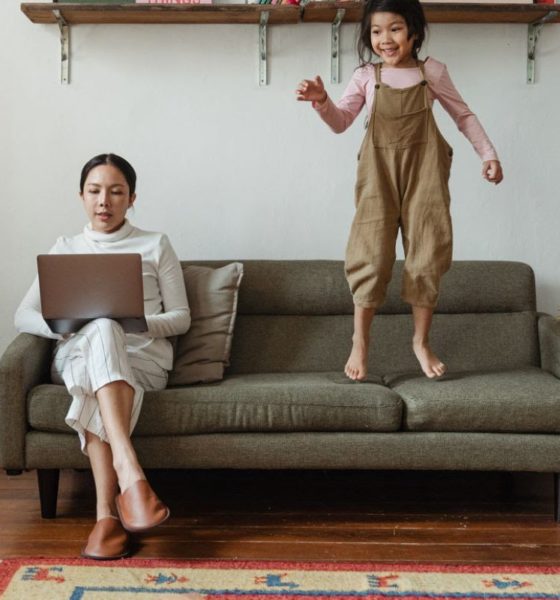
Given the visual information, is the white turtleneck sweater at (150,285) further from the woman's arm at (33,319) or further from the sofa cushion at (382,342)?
the sofa cushion at (382,342)

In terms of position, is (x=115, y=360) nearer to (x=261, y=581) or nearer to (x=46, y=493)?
(x=46, y=493)

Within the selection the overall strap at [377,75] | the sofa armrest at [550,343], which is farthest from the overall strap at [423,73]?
the sofa armrest at [550,343]

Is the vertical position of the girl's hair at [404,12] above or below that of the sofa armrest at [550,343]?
above

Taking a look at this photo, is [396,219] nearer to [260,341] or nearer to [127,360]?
[260,341]

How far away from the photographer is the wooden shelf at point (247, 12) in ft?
9.26

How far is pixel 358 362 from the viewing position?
2.49m

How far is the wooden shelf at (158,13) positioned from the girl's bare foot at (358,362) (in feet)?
4.00

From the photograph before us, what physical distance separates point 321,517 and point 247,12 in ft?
5.65

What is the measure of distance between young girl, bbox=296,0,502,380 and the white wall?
563 mm

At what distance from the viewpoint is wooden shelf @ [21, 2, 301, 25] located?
282cm

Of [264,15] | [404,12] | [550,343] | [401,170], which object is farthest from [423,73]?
[550,343]

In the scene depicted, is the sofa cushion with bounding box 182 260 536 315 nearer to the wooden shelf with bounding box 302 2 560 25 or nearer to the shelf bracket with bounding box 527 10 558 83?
the shelf bracket with bounding box 527 10 558 83

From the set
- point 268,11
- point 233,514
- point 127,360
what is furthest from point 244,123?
point 233,514

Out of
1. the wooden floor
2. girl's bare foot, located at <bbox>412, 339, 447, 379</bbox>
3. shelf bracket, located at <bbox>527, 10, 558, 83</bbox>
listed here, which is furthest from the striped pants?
shelf bracket, located at <bbox>527, 10, 558, 83</bbox>
